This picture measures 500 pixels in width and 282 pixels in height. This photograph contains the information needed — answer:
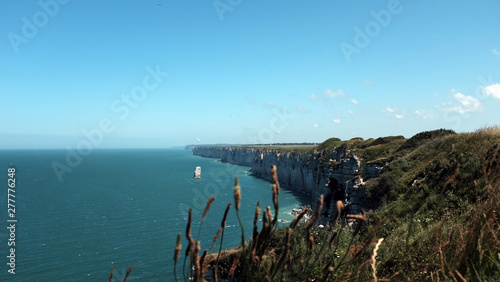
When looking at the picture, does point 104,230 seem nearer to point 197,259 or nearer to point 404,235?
point 404,235

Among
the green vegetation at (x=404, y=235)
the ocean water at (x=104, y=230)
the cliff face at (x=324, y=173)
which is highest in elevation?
the green vegetation at (x=404, y=235)

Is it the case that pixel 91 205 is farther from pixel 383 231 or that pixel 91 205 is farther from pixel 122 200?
pixel 383 231

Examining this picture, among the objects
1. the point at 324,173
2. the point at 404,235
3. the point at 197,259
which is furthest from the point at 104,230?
the point at 197,259

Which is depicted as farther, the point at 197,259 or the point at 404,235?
the point at 404,235

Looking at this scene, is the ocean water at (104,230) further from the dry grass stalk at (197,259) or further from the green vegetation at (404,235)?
the dry grass stalk at (197,259)

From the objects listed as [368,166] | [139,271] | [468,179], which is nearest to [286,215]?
[368,166]

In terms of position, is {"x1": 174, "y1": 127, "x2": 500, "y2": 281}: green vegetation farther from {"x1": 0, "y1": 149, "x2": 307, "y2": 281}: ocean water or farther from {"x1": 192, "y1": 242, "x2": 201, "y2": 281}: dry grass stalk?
{"x1": 0, "y1": 149, "x2": 307, "y2": 281}: ocean water

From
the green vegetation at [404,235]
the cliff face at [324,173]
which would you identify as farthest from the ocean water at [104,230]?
the green vegetation at [404,235]
